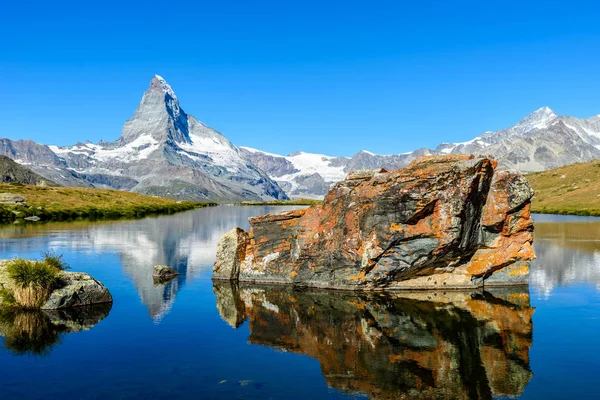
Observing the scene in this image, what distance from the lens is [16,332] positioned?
77.7ft

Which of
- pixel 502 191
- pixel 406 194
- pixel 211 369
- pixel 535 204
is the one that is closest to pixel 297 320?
pixel 211 369

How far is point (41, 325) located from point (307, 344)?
13.9m

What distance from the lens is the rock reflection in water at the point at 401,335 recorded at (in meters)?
17.5

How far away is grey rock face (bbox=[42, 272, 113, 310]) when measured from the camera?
93.4 ft

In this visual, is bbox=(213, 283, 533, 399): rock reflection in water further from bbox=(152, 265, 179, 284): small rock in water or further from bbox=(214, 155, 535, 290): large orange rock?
bbox=(152, 265, 179, 284): small rock in water

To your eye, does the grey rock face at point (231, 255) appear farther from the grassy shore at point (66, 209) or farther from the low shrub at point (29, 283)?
the grassy shore at point (66, 209)

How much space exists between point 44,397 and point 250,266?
2207 cm

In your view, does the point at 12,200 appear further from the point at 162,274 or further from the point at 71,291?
the point at 71,291

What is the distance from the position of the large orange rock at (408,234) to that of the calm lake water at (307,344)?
2.07 m

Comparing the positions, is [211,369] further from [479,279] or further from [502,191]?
[502,191]

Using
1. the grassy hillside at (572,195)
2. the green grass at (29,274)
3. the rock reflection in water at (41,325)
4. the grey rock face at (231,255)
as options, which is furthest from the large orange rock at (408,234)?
the grassy hillside at (572,195)

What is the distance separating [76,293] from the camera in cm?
2919

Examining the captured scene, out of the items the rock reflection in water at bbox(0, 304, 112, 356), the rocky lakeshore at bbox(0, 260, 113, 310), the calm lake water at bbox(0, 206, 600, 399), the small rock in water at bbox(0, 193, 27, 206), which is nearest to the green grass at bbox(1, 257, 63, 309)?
the rocky lakeshore at bbox(0, 260, 113, 310)

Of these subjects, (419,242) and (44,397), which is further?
(419,242)
